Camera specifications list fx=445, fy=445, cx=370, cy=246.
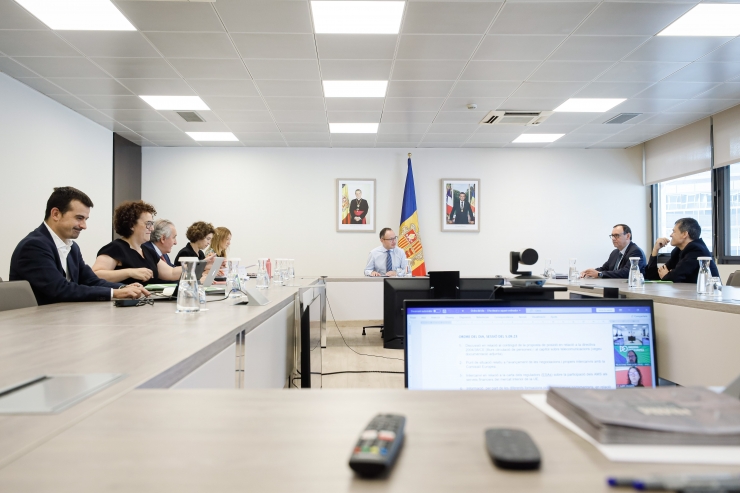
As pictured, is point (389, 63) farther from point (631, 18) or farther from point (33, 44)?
point (33, 44)

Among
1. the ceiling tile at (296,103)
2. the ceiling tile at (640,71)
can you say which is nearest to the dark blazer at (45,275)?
the ceiling tile at (296,103)

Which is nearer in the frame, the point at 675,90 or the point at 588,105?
the point at 675,90

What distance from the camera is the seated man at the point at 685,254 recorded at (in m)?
3.72

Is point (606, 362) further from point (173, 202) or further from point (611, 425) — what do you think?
point (173, 202)

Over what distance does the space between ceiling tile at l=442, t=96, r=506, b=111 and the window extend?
317cm

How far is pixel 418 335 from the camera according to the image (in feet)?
3.49

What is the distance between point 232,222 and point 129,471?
6821 mm

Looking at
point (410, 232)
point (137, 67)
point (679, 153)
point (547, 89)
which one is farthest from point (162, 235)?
point (679, 153)

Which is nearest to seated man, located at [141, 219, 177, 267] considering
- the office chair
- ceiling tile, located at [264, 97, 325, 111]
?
ceiling tile, located at [264, 97, 325, 111]

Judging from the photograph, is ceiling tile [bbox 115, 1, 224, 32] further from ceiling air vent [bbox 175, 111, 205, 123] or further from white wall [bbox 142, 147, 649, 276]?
white wall [bbox 142, 147, 649, 276]

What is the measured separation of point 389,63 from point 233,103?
1960 millimetres

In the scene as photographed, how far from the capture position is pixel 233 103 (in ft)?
16.2

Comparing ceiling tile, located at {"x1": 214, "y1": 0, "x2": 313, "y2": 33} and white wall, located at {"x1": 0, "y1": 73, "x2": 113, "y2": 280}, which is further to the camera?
white wall, located at {"x1": 0, "y1": 73, "x2": 113, "y2": 280}

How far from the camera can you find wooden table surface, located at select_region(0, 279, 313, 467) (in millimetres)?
601
